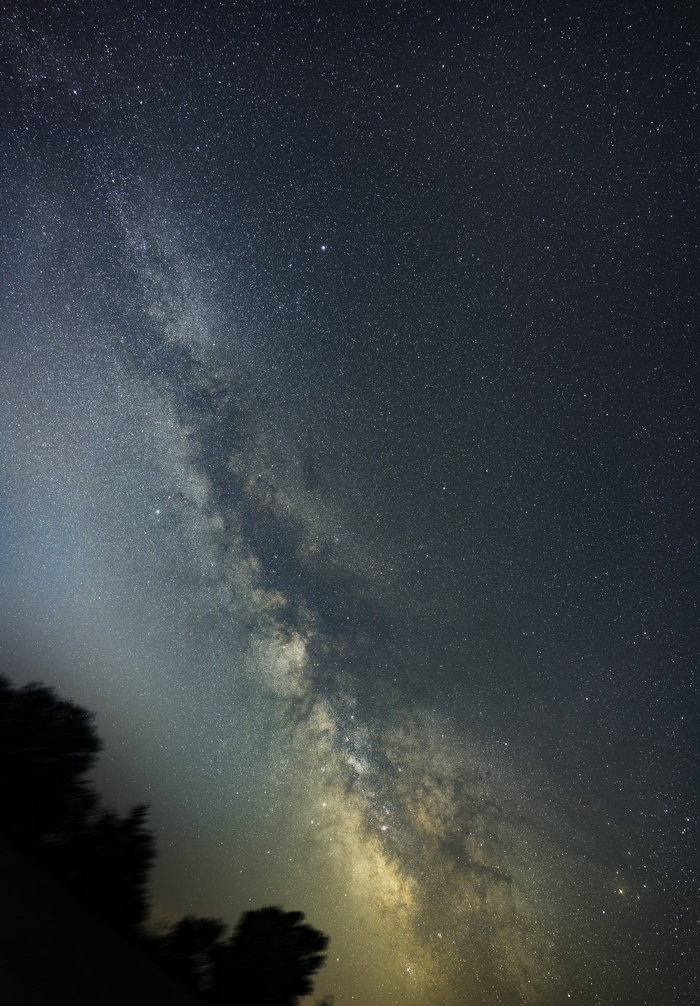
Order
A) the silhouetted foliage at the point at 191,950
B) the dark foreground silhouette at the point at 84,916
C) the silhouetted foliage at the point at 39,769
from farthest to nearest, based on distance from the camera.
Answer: the silhouetted foliage at the point at 191,950 < the silhouetted foliage at the point at 39,769 < the dark foreground silhouette at the point at 84,916

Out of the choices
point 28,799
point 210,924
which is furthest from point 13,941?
point 210,924

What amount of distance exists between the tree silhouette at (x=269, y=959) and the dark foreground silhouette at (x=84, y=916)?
13 millimetres

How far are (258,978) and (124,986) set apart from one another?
378 cm

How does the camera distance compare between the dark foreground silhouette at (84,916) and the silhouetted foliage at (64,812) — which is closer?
the dark foreground silhouette at (84,916)

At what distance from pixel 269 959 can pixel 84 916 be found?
3.59m

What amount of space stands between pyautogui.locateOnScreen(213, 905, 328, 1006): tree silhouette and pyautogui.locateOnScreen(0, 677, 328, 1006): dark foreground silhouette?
1 centimetres

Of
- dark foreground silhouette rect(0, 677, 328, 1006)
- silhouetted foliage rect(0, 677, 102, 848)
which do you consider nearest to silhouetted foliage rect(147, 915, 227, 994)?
dark foreground silhouette rect(0, 677, 328, 1006)

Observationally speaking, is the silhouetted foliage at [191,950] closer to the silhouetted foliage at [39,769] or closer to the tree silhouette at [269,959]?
the tree silhouette at [269,959]

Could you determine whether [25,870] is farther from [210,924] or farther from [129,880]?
[210,924]

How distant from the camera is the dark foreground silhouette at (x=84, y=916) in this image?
3.37 m

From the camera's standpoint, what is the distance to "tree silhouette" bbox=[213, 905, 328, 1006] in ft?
21.3

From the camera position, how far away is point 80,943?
377 cm

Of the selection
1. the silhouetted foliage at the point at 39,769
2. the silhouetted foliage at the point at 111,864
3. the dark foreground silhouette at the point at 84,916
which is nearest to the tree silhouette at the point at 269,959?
the dark foreground silhouette at the point at 84,916

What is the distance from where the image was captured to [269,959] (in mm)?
6879
